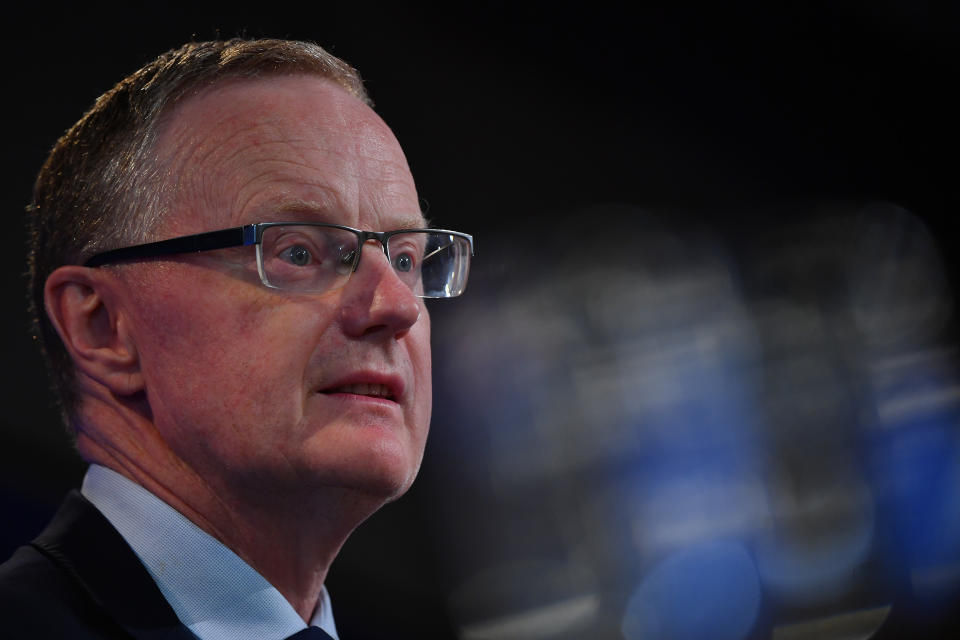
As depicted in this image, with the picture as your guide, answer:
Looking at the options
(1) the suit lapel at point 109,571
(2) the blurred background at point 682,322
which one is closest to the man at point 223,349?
(1) the suit lapel at point 109,571

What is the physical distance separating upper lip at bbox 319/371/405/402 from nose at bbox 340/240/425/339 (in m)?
0.05

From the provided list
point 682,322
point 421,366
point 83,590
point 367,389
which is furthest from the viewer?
A: point 682,322

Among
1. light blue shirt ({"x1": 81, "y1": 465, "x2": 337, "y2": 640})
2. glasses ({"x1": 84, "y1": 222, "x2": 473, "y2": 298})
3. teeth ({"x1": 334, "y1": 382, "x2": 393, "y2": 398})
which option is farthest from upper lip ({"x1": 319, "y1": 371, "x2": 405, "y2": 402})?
light blue shirt ({"x1": 81, "y1": 465, "x2": 337, "y2": 640})

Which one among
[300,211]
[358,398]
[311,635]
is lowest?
[311,635]

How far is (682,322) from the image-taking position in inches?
119

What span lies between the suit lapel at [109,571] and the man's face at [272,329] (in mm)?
131

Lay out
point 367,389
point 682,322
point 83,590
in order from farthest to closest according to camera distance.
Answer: point 682,322 < point 367,389 < point 83,590

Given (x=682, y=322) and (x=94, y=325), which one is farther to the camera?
(x=682, y=322)

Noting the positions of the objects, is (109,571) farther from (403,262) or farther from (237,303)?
(403,262)

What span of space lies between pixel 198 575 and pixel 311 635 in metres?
0.15

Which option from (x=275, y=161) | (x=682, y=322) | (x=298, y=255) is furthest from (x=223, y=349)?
(x=682, y=322)

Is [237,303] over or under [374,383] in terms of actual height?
over

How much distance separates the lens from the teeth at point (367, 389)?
113cm

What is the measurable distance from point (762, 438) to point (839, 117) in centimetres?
108
